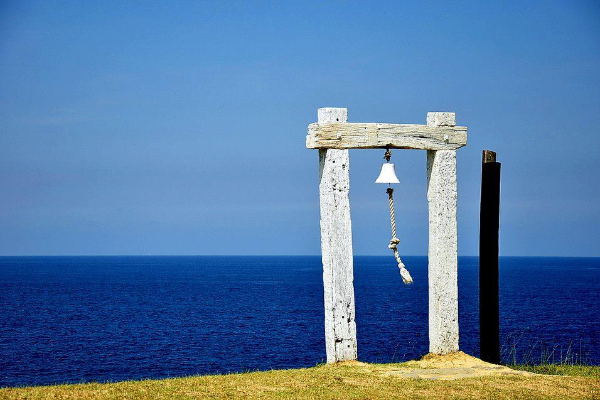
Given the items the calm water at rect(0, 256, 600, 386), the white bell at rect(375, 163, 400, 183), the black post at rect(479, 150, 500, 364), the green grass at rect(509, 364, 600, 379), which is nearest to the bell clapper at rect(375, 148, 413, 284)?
the white bell at rect(375, 163, 400, 183)

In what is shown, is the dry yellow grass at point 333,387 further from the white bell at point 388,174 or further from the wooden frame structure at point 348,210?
the white bell at point 388,174

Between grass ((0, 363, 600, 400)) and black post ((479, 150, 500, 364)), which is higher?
black post ((479, 150, 500, 364))

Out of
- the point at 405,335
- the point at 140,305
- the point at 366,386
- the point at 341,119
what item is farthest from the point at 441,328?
the point at 140,305

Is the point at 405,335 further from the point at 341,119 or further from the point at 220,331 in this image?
the point at 341,119

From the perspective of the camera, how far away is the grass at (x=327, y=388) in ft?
36.8

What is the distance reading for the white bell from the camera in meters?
14.4

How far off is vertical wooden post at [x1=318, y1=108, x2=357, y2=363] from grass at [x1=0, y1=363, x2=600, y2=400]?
0.74 meters

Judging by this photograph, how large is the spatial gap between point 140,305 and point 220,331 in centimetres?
2537

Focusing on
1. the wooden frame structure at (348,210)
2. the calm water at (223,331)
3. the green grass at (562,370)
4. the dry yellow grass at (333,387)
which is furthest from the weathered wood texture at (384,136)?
the calm water at (223,331)

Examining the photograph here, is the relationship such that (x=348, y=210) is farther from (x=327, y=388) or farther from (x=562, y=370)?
(x=562, y=370)

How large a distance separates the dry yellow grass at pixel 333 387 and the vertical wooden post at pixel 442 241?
1.71 metres

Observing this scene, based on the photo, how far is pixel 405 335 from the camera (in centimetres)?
4303

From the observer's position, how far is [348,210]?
13.8 m

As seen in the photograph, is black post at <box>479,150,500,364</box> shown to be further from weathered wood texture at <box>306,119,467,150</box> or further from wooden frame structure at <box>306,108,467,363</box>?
weathered wood texture at <box>306,119,467,150</box>
